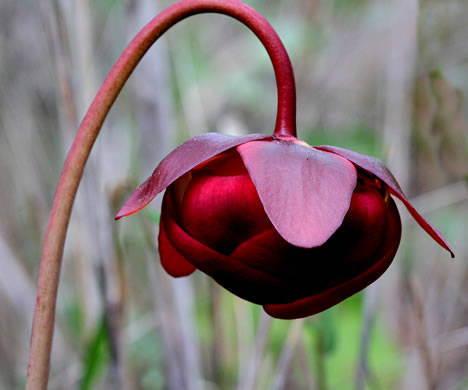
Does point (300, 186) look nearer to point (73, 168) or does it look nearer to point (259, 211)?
point (259, 211)

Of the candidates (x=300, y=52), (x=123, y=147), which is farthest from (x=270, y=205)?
(x=300, y=52)

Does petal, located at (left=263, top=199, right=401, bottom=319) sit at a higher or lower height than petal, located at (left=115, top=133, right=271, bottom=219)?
lower

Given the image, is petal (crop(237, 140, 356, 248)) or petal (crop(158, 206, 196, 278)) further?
petal (crop(158, 206, 196, 278))

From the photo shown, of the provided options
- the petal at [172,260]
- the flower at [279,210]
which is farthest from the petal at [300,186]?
the petal at [172,260]

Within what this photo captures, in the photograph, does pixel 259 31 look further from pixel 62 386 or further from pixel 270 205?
pixel 62 386

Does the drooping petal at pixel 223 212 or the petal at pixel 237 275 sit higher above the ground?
the drooping petal at pixel 223 212

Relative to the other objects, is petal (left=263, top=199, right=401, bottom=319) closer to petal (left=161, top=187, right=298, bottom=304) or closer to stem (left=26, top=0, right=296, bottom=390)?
petal (left=161, top=187, right=298, bottom=304)

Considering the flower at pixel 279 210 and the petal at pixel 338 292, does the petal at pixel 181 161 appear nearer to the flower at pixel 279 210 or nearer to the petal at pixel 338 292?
the flower at pixel 279 210

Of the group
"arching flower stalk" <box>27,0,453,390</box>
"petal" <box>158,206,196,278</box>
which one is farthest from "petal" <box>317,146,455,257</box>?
"petal" <box>158,206,196,278</box>
